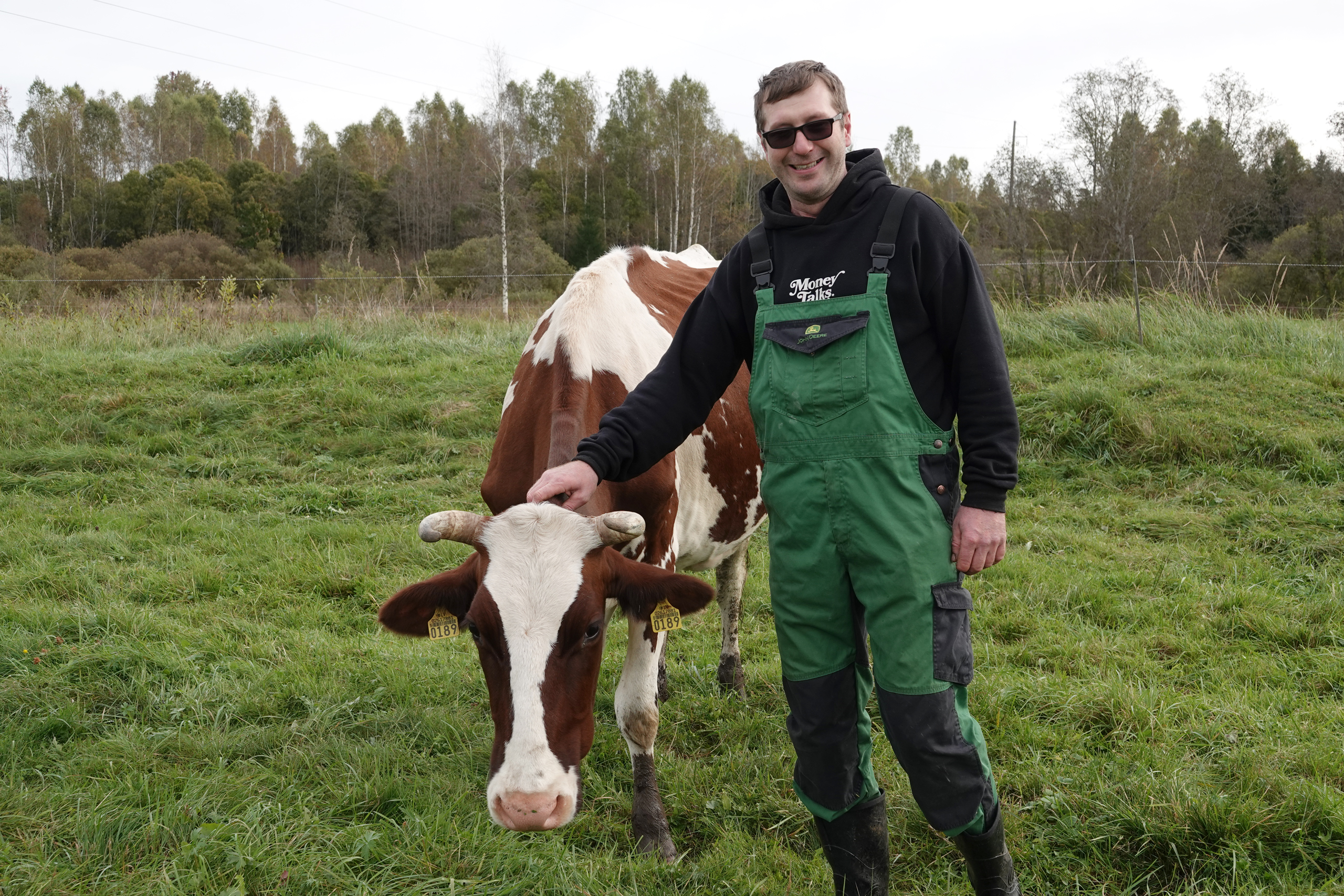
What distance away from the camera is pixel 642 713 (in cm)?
→ 322

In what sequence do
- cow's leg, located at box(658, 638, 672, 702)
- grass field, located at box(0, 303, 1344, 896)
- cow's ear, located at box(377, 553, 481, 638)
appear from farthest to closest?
cow's leg, located at box(658, 638, 672, 702)
grass field, located at box(0, 303, 1344, 896)
cow's ear, located at box(377, 553, 481, 638)

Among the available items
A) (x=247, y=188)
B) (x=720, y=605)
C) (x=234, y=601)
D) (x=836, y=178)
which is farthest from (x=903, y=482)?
(x=247, y=188)

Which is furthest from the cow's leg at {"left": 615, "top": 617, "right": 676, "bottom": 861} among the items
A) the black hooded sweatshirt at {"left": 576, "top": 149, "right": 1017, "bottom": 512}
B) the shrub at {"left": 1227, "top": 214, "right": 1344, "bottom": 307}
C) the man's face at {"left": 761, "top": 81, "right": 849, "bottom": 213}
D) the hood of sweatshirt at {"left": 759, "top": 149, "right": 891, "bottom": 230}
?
the shrub at {"left": 1227, "top": 214, "right": 1344, "bottom": 307}

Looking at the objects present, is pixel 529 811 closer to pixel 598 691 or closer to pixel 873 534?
pixel 873 534

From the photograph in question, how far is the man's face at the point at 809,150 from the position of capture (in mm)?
2312

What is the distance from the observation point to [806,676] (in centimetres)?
235

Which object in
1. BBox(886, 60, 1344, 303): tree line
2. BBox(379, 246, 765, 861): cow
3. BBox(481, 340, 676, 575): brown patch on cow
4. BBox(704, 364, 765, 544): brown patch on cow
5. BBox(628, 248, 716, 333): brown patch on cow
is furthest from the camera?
BBox(886, 60, 1344, 303): tree line

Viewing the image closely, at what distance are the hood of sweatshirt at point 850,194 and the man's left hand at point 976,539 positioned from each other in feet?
2.67

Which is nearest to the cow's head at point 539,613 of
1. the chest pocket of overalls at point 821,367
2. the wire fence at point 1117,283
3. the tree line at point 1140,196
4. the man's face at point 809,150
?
the chest pocket of overalls at point 821,367

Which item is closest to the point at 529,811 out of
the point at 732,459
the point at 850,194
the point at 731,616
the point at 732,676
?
the point at 850,194

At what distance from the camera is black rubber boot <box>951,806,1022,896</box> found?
2.30m

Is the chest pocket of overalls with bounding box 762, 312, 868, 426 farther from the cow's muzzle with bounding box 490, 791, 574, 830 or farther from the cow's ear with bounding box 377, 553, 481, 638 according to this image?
the cow's muzzle with bounding box 490, 791, 574, 830

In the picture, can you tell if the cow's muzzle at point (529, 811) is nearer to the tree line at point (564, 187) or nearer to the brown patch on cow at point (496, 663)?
the brown patch on cow at point (496, 663)

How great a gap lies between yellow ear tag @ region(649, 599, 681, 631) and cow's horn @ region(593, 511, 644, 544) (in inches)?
11.7
